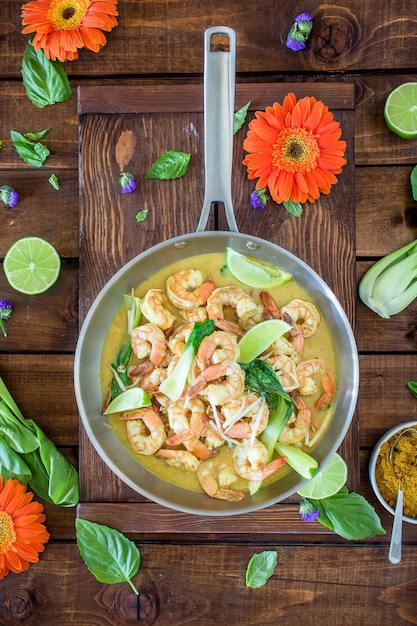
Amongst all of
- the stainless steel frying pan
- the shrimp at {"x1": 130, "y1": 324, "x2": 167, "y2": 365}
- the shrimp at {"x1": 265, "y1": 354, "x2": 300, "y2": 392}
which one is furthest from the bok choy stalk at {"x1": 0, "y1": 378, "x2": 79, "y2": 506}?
the shrimp at {"x1": 265, "y1": 354, "x2": 300, "y2": 392}

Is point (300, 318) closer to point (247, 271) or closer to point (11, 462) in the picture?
point (247, 271)

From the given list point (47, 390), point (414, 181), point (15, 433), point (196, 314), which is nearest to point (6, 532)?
point (15, 433)

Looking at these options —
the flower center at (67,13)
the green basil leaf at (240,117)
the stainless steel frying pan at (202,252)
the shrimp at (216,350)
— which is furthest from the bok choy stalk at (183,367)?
the flower center at (67,13)

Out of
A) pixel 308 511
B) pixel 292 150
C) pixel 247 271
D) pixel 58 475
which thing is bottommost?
pixel 308 511

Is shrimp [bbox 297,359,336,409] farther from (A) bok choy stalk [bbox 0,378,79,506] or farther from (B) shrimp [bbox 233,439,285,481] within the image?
(A) bok choy stalk [bbox 0,378,79,506]

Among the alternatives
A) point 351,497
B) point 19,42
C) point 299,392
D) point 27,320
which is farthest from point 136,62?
point 351,497

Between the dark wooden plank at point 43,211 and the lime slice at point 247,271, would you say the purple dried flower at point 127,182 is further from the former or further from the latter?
the lime slice at point 247,271
